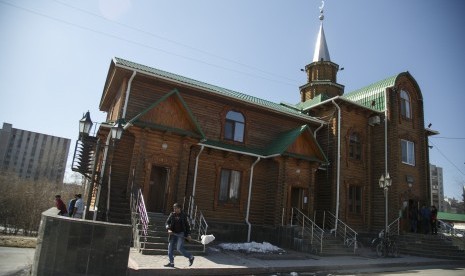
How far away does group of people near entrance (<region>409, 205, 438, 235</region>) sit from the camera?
2077 centimetres

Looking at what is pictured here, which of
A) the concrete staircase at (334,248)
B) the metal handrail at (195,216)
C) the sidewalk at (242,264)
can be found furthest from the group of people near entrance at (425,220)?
the metal handrail at (195,216)

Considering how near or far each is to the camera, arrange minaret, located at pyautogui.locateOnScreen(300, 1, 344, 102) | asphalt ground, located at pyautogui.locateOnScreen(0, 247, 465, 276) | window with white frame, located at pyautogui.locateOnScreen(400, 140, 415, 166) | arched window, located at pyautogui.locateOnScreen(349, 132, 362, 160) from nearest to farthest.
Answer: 1. asphalt ground, located at pyautogui.locateOnScreen(0, 247, 465, 276)
2. arched window, located at pyautogui.locateOnScreen(349, 132, 362, 160)
3. window with white frame, located at pyautogui.locateOnScreen(400, 140, 415, 166)
4. minaret, located at pyautogui.locateOnScreen(300, 1, 344, 102)

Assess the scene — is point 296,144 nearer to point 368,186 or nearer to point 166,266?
point 368,186

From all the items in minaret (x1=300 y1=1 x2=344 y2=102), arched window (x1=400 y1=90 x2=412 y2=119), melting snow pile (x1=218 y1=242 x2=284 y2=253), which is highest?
minaret (x1=300 y1=1 x2=344 y2=102)

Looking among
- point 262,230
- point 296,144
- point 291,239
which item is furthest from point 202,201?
point 296,144

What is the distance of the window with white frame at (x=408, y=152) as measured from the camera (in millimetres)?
22339

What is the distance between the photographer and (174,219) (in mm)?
10109

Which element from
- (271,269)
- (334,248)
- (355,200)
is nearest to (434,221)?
(355,200)

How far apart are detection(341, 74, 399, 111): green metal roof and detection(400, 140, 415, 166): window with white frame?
2927mm

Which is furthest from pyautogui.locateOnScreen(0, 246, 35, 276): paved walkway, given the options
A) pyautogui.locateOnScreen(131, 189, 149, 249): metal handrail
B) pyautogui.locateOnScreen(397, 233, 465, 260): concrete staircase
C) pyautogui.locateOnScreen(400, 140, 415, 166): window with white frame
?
pyautogui.locateOnScreen(400, 140, 415, 166): window with white frame

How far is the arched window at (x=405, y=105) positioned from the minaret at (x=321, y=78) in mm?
4899

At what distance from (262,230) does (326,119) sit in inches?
331

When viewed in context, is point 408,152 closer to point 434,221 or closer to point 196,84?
point 434,221

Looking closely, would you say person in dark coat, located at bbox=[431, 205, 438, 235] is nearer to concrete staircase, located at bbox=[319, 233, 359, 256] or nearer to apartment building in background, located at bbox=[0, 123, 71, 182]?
concrete staircase, located at bbox=[319, 233, 359, 256]
